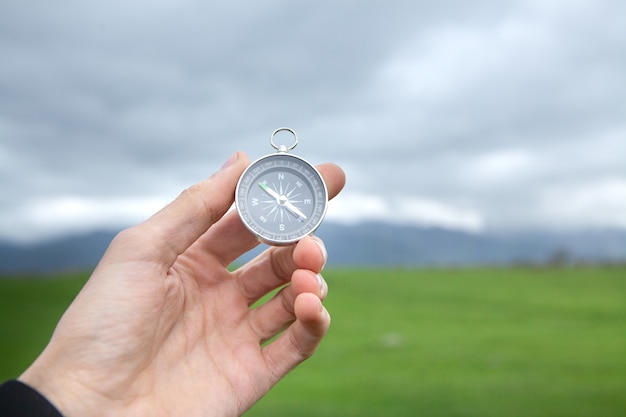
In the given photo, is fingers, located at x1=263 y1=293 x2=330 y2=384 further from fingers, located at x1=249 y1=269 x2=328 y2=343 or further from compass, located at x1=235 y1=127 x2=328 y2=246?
compass, located at x1=235 y1=127 x2=328 y2=246

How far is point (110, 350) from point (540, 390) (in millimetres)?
10279

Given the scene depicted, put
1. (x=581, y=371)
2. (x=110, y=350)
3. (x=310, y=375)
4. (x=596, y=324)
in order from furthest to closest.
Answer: (x=596, y=324), (x=310, y=375), (x=581, y=371), (x=110, y=350)

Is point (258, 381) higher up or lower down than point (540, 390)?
higher up

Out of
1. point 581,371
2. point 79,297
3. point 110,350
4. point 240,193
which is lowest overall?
point 581,371

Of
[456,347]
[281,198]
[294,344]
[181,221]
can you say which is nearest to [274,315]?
[294,344]

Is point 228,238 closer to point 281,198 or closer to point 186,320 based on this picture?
point 281,198

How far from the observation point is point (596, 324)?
69.3 ft

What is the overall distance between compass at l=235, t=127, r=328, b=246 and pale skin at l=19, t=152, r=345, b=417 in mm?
116

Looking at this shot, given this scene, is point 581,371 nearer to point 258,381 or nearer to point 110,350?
point 258,381

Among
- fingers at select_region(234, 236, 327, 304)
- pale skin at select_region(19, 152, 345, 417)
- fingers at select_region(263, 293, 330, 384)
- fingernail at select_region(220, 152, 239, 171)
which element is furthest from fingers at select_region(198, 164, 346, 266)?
fingers at select_region(263, 293, 330, 384)

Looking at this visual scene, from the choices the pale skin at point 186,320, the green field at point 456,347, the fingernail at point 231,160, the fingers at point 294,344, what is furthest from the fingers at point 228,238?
the green field at point 456,347

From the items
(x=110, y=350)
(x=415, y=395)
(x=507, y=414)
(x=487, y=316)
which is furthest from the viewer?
(x=487, y=316)

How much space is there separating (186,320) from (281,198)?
38.5 inches

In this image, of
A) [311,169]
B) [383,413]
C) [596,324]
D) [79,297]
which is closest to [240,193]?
[311,169]
